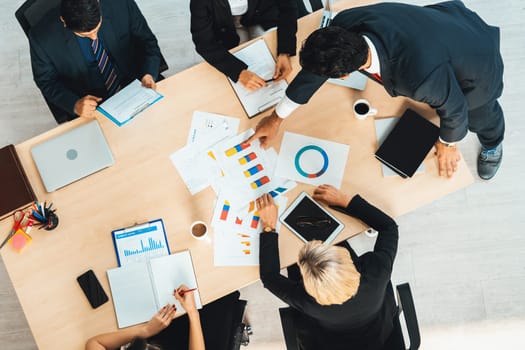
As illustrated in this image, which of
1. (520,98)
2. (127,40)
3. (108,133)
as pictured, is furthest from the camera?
(520,98)

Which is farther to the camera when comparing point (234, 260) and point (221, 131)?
point (221, 131)

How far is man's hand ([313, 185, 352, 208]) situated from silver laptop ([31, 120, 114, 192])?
35.8 inches

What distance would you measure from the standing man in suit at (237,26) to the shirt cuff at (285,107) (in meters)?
0.21

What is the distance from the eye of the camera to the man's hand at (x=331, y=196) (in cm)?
184

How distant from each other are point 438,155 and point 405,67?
53 cm

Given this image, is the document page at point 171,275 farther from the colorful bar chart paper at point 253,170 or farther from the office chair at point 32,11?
the office chair at point 32,11

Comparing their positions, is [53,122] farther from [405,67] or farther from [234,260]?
[405,67]

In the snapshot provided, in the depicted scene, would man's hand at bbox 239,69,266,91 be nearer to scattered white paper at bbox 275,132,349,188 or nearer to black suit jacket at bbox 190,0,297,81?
black suit jacket at bbox 190,0,297,81

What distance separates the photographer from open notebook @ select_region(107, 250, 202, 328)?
1805mm

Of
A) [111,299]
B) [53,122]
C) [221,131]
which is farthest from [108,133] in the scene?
[53,122]

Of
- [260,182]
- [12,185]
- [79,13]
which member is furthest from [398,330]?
[79,13]

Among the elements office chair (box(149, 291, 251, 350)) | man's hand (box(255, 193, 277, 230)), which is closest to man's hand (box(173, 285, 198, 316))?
office chair (box(149, 291, 251, 350))

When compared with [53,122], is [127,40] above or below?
above

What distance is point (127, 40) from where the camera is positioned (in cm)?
222
